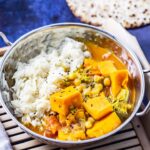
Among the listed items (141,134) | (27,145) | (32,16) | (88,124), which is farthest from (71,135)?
(32,16)

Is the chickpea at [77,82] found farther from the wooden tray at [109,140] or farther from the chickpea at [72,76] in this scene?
the wooden tray at [109,140]

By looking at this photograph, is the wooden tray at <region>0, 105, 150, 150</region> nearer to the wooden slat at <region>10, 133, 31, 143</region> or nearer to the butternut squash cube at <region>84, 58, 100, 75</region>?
the wooden slat at <region>10, 133, 31, 143</region>

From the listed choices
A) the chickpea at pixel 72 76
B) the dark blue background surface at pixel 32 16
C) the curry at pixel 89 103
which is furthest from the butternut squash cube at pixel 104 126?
the dark blue background surface at pixel 32 16

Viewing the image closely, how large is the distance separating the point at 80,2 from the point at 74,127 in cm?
92

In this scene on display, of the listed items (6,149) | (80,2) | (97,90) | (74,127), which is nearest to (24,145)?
(6,149)

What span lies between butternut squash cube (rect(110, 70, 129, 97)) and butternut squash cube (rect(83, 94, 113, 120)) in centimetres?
8

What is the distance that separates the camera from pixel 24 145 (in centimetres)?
137

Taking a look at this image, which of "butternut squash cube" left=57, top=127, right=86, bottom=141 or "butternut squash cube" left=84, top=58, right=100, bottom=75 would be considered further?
"butternut squash cube" left=84, top=58, right=100, bottom=75

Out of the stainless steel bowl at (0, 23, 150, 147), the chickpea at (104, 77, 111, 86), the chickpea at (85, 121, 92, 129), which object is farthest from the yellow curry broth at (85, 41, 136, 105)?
the chickpea at (85, 121, 92, 129)

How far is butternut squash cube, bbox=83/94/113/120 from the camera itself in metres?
1.31

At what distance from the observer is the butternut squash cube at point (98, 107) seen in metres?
1.31

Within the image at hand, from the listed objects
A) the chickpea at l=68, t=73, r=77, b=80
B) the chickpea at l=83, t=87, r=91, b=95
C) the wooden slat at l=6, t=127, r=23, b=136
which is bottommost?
the wooden slat at l=6, t=127, r=23, b=136

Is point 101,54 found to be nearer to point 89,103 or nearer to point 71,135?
point 89,103

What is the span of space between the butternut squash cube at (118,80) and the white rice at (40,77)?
15 centimetres
